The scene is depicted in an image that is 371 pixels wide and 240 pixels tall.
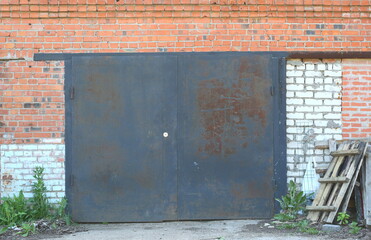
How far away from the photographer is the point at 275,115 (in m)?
7.18

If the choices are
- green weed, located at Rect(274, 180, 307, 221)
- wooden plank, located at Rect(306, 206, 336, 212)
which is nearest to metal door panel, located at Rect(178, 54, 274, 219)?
green weed, located at Rect(274, 180, 307, 221)

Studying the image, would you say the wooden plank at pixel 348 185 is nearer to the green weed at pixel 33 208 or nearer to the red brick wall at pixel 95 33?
the red brick wall at pixel 95 33

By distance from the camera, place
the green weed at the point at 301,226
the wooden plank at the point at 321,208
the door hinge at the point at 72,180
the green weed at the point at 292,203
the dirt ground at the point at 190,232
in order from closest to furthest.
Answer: the dirt ground at the point at 190,232 → the green weed at the point at 301,226 → the wooden plank at the point at 321,208 → the green weed at the point at 292,203 → the door hinge at the point at 72,180

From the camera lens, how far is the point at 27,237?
6.44 m

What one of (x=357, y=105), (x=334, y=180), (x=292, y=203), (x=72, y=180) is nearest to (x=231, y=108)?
(x=292, y=203)

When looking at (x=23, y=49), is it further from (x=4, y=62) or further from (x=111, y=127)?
(x=111, y=127)

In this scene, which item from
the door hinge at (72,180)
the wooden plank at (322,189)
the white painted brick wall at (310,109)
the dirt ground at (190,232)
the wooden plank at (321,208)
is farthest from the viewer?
the white painted brick wall at (310,109)

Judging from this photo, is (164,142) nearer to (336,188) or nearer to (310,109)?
(310,109)

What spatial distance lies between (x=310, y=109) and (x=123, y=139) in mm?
2582

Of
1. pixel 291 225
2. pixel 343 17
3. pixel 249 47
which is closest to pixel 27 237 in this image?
pixel 291 225

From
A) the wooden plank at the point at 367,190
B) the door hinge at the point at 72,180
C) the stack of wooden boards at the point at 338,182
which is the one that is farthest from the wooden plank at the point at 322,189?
the door hinge at the point at 72,180

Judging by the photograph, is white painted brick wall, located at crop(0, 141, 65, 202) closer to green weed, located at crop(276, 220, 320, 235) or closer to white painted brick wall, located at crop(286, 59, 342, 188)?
green weed, located at crop(276, 220, 320, 235)

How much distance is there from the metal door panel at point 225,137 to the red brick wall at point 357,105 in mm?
1063

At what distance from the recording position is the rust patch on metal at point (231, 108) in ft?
23.5
